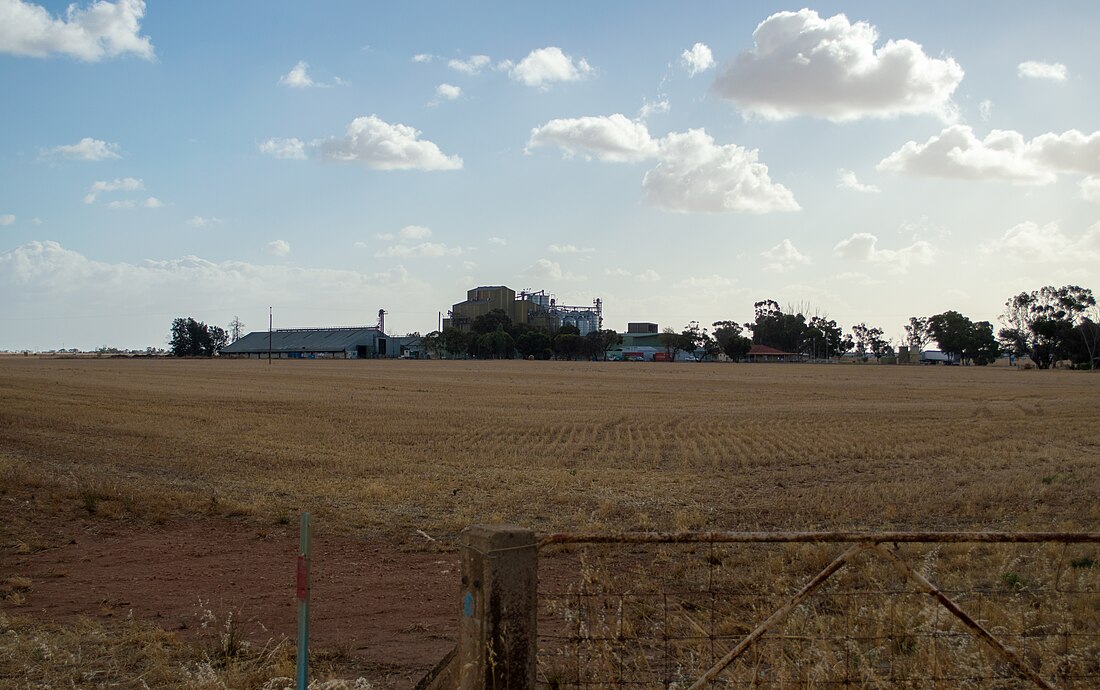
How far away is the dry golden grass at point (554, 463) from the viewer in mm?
12422

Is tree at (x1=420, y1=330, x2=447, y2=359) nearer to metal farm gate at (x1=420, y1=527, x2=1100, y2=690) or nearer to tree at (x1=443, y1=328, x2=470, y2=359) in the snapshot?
tree at (x1=443, y1=328, x2=470, y2=359)

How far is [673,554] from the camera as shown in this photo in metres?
9.72

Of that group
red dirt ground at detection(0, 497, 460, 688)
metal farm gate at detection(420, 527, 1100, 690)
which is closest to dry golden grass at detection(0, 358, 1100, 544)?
red dirt ground at detection(0, 497, 460, 688)

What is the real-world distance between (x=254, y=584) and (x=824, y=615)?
5.70m

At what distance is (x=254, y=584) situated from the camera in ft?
29.2

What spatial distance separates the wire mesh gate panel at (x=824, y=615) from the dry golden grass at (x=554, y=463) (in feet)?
8.04

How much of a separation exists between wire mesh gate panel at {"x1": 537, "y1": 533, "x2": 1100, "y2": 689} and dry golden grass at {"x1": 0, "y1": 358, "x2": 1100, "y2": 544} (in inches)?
96.5

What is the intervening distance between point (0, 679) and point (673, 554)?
6.46 m

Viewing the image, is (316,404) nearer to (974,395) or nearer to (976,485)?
(976,485)

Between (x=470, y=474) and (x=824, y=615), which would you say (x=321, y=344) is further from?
(x=824, y=615)

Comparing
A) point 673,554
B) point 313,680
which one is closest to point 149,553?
point 313,680

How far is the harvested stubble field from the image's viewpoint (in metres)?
11.3

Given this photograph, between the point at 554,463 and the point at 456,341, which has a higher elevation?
the point at 456,341

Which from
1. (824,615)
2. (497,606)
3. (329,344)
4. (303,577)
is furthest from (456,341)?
(497,606)
